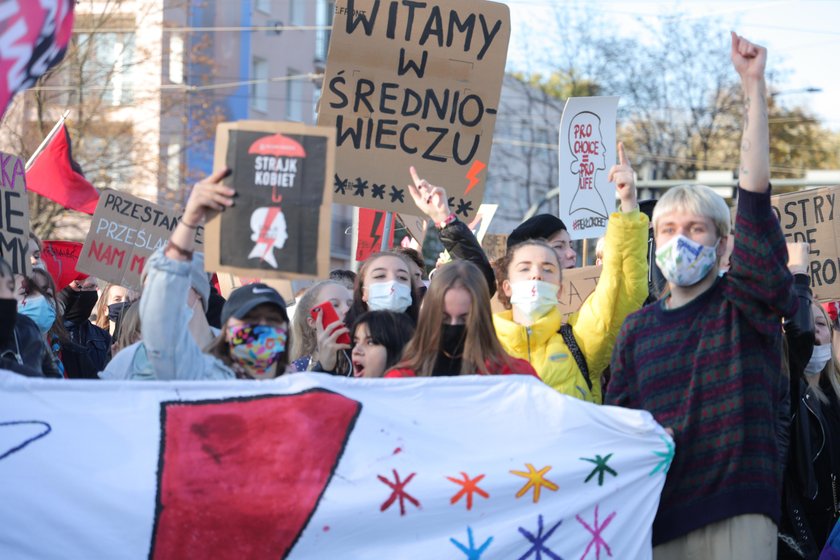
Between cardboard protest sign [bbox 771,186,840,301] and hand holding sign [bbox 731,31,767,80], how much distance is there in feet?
9.50

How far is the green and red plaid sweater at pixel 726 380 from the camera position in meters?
3.96

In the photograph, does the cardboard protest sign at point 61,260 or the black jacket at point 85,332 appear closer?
the black jacket at point 85,332

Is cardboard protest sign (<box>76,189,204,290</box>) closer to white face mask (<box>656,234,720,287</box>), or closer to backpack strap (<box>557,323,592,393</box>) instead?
backpack strap (<box>557,323,592,393</box>)

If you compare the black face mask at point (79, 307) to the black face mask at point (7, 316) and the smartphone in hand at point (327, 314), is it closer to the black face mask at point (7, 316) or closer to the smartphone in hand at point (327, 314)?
the smartphone in hand at point (327, 314)

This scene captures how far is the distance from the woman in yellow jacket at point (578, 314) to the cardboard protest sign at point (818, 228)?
7.53 ft

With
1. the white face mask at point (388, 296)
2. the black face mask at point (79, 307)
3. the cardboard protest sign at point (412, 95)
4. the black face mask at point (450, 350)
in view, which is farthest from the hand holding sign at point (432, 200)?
Result: the black face mask at point (79, 307)

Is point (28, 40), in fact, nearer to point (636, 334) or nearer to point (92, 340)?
point (636, 334)

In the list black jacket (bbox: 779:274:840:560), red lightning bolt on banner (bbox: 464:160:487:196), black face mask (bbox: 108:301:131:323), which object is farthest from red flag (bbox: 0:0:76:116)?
black face mask (bbox: 108:301:131:323)

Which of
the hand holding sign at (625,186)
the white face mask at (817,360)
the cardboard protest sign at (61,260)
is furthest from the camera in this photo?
the cardboard protest sign at (61,260)

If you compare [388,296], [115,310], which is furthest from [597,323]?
[115,310]

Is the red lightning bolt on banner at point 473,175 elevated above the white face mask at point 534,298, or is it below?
above

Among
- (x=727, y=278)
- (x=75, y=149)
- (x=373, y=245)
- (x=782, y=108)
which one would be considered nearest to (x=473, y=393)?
(x=727, y=278)

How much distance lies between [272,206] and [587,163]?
4299 millimetres

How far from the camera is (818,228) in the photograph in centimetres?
683
